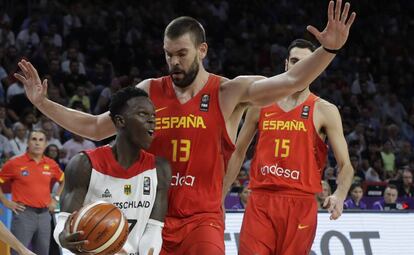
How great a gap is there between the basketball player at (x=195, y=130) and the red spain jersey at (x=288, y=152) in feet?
4.82

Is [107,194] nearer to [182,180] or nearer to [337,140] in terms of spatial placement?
[182,180]

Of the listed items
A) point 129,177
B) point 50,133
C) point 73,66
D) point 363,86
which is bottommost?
point 129,177

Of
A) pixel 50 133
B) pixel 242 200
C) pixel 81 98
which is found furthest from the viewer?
pixel 81 98

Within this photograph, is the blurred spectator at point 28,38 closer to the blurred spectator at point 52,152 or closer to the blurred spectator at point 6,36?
the blurred spectator at point 6,36

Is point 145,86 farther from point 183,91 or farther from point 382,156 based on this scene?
point 382,156

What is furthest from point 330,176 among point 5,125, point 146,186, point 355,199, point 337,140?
point 146,186

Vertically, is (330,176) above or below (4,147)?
below

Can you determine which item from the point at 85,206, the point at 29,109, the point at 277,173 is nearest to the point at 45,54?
the point at 29,109

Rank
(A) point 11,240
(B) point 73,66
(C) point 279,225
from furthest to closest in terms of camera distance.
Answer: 1. (B) point 73,66
2. (C) point 279,225
3. (A) point 11,240

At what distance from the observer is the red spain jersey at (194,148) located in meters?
5.41

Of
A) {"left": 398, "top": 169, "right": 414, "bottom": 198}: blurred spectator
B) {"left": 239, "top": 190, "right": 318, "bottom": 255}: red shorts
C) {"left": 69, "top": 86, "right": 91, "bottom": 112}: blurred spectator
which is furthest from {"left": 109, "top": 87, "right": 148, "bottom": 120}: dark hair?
{"left": 69, "top": 86, "right": 91, "bottom": 112}: blurred spectator

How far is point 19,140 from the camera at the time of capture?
12688mm

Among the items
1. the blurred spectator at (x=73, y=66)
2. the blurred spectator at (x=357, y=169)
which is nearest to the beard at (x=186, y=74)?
the blurred spectator at (x=357, y=169)

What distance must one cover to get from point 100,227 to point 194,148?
1.15m
